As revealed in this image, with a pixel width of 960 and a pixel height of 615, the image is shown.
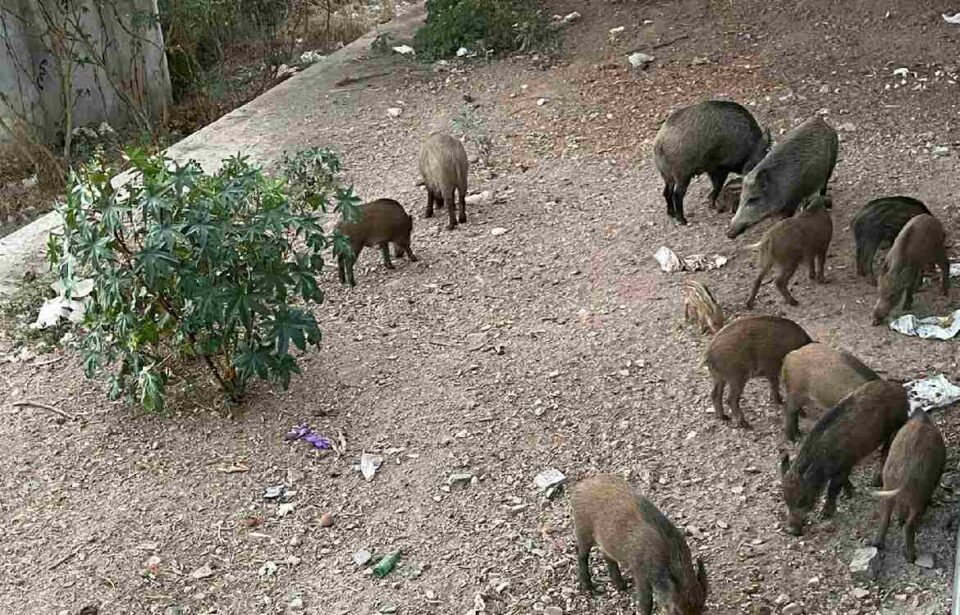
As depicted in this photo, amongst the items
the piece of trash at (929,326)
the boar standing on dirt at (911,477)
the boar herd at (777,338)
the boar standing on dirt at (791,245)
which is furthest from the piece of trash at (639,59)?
the boar standing on dirt at (911,477)

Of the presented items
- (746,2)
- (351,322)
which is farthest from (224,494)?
(746,2)

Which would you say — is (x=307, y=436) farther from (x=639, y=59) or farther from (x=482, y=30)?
(x=482, y=30)

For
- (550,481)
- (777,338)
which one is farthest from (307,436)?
(777,338)

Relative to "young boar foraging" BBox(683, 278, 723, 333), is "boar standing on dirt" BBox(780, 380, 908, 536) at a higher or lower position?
higher

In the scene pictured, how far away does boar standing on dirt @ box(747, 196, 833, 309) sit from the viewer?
5398 mm

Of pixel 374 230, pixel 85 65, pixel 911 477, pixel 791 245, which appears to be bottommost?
pixel 791 245

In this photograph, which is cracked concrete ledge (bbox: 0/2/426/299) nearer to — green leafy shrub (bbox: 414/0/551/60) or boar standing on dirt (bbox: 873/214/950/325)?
green leafy shrub (bbox: 414/0/551/60)

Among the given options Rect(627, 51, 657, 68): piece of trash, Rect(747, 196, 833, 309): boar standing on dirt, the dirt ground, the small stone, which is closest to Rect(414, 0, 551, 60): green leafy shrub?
Rect(627, 51, 657, 68): piece of trash

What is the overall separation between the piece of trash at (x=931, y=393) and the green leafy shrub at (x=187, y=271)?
233cm

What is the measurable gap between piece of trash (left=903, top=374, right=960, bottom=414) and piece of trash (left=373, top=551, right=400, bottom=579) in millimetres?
1980

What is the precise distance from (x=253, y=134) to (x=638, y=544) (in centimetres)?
550

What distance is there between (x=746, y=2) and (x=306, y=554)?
262 inches

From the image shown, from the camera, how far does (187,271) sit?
4.61 meters

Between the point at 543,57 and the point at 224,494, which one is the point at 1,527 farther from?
the point at 543,57
